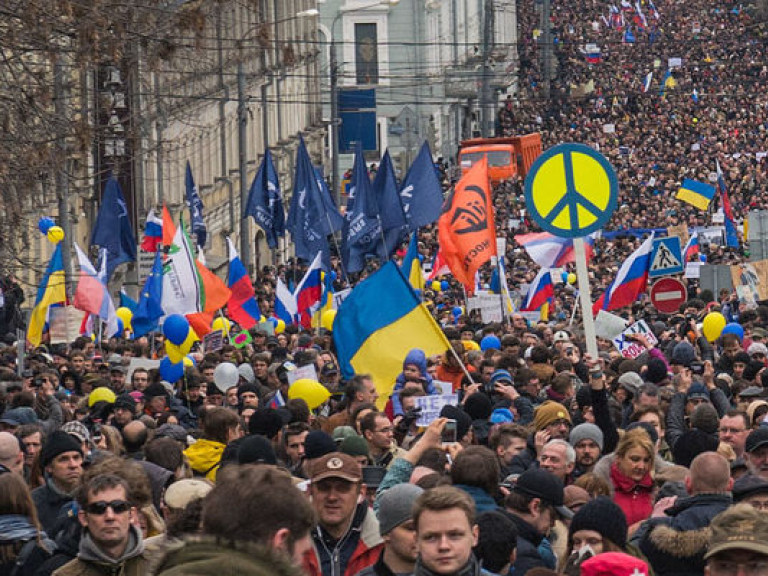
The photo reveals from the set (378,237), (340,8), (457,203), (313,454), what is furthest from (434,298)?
(340,8)

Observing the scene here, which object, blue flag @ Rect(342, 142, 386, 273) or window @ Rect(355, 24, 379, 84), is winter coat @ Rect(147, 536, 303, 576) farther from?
window @ Rect(355, 24, 379, 84)

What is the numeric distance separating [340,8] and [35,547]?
8180 centimetres

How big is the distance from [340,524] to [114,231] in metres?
19.5

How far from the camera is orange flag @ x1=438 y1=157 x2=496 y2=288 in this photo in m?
23.7

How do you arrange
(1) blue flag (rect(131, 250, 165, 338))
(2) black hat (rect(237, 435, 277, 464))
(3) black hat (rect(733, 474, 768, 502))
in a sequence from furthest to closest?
(1) blue flag (rect(131, 250, 165, 338)) < (2) black hat (rect(237, 435, 277, 464)) < (3) black hat (rect(733, 474, 768, 502))

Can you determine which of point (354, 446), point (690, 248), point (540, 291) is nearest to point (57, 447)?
point (354, 446)

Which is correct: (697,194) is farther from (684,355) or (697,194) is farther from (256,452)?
(256,452)

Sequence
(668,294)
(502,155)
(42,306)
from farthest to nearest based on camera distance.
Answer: (502,155) < (668,294) < (42,306)

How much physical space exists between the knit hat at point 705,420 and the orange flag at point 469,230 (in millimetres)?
12111

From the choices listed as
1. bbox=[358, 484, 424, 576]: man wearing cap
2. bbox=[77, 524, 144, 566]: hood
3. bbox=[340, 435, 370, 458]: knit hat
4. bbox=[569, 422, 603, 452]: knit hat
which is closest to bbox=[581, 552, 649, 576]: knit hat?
bbox=[358, 484, 424, 576]: man wearing cap

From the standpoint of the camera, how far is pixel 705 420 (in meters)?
11.4

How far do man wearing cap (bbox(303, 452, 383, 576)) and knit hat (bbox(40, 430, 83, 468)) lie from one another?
2178 millimetres

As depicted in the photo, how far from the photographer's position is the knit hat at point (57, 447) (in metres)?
9.69

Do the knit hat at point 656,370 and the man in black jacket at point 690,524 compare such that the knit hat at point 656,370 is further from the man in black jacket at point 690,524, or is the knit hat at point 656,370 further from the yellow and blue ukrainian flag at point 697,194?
the yellow and blue ukrainian flag at point 697,194
